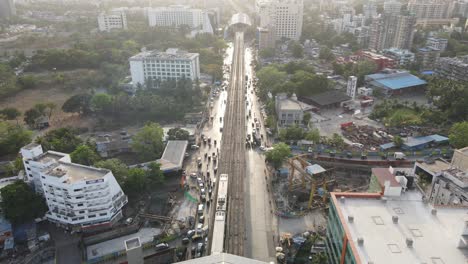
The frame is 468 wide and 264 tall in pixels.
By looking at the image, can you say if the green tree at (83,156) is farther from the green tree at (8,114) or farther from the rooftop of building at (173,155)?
the green tree at (8,114)

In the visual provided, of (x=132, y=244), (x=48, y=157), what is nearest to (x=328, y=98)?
(x=132, y=244)

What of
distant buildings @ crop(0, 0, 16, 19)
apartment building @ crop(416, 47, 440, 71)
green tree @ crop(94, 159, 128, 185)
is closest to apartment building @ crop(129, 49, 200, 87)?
green tree @ crop(94, 159, 128, 185)

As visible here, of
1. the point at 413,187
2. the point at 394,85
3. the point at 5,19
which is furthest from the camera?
the point at 5,19

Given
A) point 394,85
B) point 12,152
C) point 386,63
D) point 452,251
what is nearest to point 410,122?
point 394,85

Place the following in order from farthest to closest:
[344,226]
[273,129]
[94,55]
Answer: [94,55], [273,129], [344,226]

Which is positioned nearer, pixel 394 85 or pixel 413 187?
pixel 413 187

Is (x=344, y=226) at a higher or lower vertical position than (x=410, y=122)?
higher

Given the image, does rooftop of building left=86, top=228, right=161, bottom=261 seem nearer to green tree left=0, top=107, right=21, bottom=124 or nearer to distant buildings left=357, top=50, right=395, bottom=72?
green tree left=0, top=107, right=21, bottom=124

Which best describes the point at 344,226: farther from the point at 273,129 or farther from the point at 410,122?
the point at 410,122

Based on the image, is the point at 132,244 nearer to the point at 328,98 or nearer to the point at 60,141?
the point at 60,141
